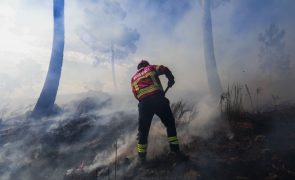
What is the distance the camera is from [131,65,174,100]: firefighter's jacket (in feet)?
20.5

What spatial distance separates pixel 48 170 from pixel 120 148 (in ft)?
6.31

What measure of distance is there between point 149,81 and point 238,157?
229cm

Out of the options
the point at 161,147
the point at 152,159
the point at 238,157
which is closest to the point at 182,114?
the point at 161,147

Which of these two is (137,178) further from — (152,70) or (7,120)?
(7,120)

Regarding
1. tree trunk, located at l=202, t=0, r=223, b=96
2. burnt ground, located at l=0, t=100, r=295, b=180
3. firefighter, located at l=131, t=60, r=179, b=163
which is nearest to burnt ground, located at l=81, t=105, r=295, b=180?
burnt ground, located at l=0, t=100, r=295, b=180

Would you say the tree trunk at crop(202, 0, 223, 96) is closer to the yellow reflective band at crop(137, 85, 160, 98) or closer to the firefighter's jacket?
the firefighter's jacket

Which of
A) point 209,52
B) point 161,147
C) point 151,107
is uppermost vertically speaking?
point 209,52

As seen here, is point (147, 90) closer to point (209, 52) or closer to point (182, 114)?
point (182, 114)

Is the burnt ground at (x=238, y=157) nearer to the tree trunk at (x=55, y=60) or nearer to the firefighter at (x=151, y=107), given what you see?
the firefighter at (x=151, y=107)

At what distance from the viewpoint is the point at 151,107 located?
614cm

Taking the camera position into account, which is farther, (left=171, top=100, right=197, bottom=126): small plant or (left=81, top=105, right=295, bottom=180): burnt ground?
(left=171, top=100, right=197, bottom=126): small plant

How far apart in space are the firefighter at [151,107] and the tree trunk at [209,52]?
6792 millimetres

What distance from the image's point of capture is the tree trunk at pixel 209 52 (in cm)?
1277

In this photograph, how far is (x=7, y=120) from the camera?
13508 mm
